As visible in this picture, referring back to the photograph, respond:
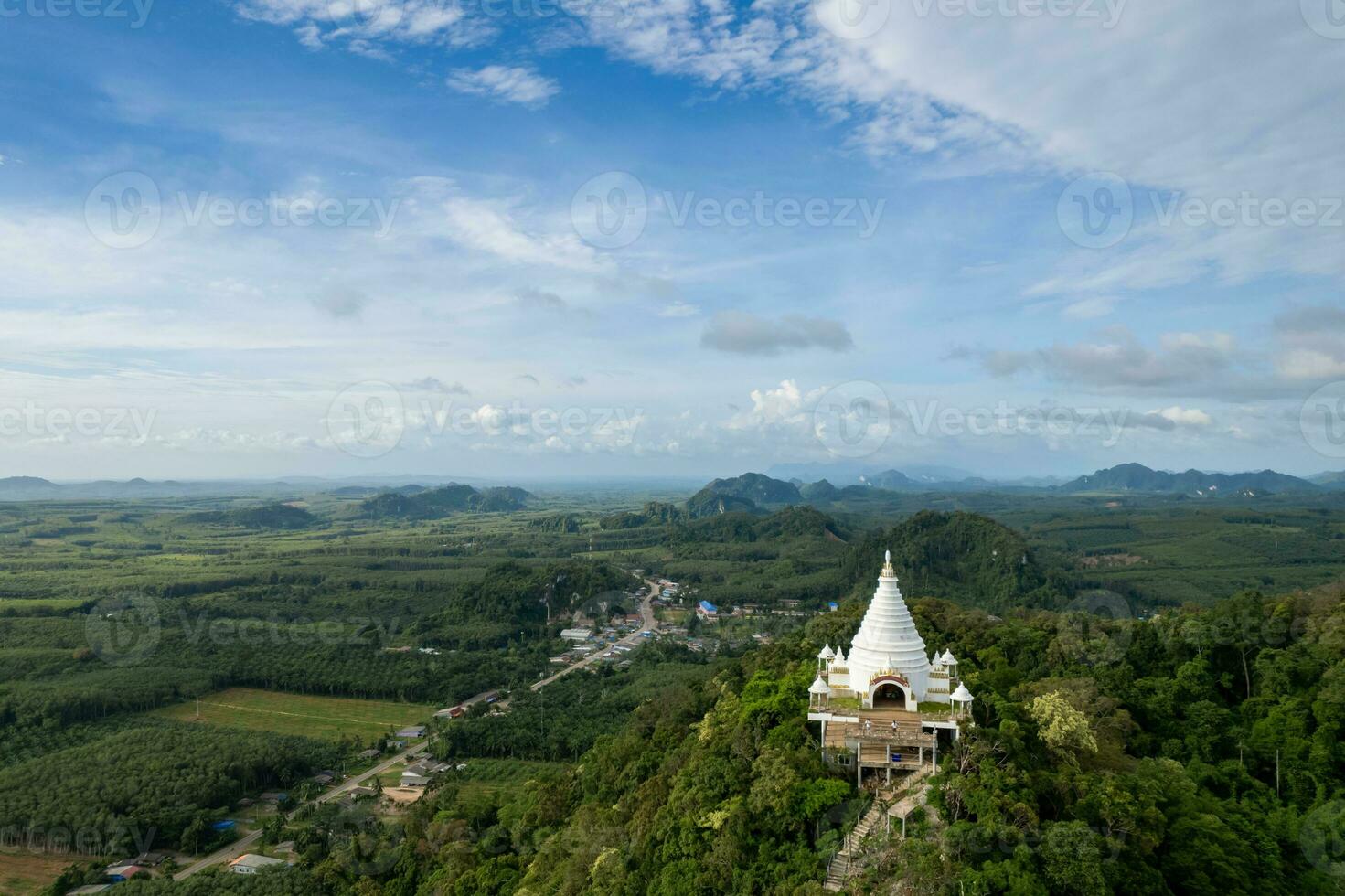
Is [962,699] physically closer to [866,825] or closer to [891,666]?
[891,666]

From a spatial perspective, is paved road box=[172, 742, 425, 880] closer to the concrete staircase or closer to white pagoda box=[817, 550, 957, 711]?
the concrete staircase

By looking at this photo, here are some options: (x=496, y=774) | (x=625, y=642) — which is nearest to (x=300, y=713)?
(x=496, y=774)

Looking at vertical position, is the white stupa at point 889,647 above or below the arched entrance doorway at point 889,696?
above

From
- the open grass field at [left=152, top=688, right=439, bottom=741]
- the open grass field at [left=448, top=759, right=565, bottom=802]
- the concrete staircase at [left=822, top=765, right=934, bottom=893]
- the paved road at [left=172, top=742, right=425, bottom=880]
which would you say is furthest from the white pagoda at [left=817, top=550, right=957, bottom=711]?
the open grass field at [left=152, top=688, right=439, bottom=741]

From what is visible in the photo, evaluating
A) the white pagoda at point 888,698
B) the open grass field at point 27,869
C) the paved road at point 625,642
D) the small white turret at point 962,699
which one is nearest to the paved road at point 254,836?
the open grass field at point 27,869

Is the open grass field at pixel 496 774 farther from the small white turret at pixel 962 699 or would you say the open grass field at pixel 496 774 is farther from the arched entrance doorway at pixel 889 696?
the small white turret at pixel 962 699

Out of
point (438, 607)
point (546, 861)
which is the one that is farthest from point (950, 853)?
point (438, 607)
